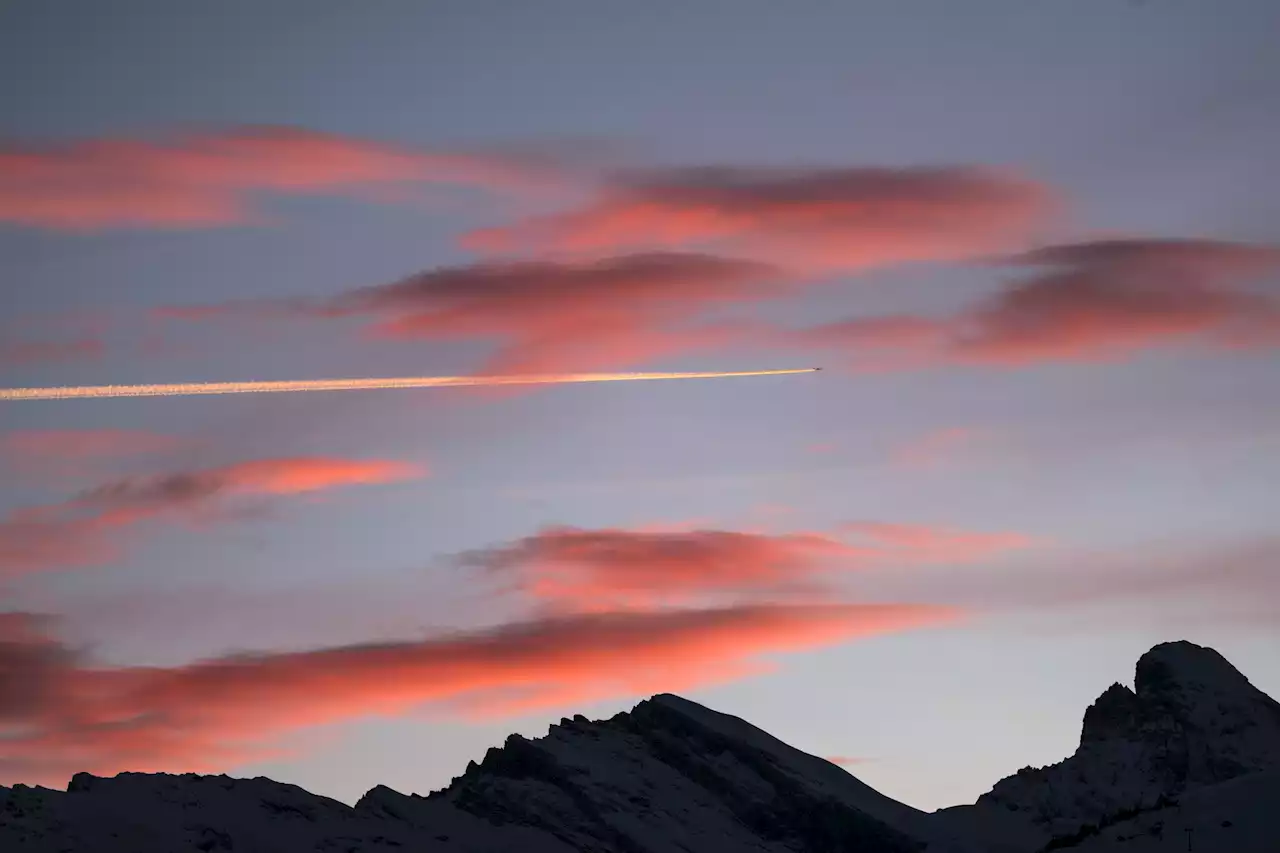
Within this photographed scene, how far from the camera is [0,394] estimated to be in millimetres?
192375

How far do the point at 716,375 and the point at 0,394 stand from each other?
207 feet

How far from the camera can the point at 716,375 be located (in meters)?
200
